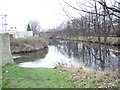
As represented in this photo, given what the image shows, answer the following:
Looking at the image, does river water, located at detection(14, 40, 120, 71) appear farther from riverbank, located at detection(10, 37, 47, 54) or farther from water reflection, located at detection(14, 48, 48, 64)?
riverbank, located at detection(10, 37, 47, 54)

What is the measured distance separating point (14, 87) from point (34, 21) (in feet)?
394

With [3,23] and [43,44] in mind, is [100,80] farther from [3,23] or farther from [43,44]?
[43,44]

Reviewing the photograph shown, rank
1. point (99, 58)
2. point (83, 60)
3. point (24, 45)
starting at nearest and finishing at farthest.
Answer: point (99, 58), point (83, 60), point (24, 45)

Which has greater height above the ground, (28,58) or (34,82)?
(34,82)

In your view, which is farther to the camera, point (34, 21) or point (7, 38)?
point (34, 21)

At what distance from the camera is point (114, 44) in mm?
43938

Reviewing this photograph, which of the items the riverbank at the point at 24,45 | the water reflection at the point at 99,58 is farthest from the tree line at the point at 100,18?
the riverbank at the point at 24,45

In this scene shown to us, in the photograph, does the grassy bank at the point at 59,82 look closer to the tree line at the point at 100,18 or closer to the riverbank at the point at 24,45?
the tree line at the point at 100,18

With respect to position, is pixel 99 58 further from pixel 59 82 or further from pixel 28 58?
pixel 28 58

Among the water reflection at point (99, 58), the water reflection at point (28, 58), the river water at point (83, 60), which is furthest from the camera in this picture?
the water reflection at point (28, 58)

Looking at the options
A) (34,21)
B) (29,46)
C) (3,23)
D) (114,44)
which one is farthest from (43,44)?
(34,21)

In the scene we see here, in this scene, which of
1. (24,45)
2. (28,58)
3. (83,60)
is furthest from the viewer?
(24,45)

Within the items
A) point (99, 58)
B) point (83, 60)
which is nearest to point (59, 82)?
point (99, 58)

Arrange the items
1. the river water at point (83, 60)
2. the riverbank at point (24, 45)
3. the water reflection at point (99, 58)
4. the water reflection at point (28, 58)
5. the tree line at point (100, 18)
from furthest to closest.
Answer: the riverbank at point (24, 45) → the water reflection at point (28, 58) → the river water at point (83, 60) → the water reflection at point (99, 58) → the tree line at point (100, 18)
